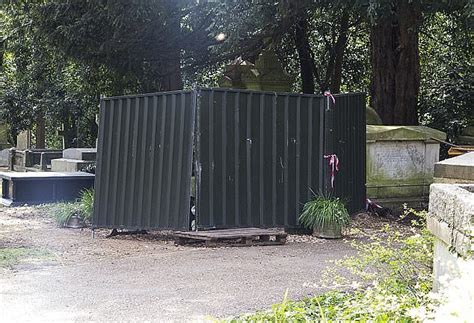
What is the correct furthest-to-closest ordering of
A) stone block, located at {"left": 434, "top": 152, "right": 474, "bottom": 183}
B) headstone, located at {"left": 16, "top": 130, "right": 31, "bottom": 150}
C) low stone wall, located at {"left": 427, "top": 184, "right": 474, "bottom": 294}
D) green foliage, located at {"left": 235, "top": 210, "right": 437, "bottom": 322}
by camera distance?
headstone, located at {"left": 16, "top": 130, "right": 31, "bottom": 150}
stone block, located at {"left": 434, "top": 152, "right": 474, "bottom": 183}
green foliage, located at {"left": 235, "top": 210, "right": 437, "bottom": 322}
low stone wall, located at {"left": 427, "top": 184, "right": 474, "bottom": 294}

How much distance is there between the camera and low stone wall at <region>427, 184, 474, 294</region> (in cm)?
361

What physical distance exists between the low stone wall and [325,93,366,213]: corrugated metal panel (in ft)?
17.1

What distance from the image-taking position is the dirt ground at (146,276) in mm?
5352

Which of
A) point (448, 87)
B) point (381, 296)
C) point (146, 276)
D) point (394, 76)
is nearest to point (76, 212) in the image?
point (146, 276)

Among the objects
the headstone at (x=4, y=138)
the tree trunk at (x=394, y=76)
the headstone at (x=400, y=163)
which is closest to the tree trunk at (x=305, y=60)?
the tree trunk at (x=394, y=76)

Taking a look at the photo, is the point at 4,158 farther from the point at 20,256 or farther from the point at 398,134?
the point at 20,256

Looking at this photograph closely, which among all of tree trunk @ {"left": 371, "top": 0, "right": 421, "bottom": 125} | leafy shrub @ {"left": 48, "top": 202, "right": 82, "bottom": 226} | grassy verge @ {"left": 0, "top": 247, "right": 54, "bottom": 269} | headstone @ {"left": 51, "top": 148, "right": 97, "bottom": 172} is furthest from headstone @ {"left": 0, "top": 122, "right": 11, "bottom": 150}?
grassy verge @ {"left": 0, "top": 247, "right": 54, "bottom": 269}

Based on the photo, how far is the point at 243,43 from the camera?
52.2 ft

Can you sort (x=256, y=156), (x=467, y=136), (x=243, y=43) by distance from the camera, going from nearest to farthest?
(x=256, y=156) → (x=467, y=136) → (x=243, y=43)

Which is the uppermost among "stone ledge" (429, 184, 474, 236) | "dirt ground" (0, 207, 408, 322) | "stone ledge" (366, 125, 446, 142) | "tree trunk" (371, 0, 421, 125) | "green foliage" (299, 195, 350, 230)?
"tree trunk" (371, 0, 421, 125)

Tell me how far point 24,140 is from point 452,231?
27.9 m

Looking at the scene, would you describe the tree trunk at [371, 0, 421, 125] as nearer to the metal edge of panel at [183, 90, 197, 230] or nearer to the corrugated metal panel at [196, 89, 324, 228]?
the corrugated metal panel at [196, 89, 324, 228]

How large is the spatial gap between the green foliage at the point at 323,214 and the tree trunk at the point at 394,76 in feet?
22.3

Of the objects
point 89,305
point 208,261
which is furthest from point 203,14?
point 89,305
